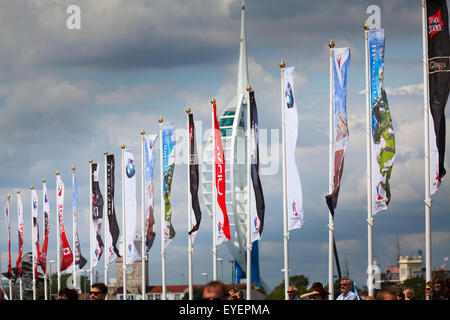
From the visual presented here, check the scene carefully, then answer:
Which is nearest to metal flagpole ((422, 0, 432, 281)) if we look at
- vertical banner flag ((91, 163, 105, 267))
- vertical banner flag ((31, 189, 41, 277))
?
vertical banner flag ((91, 163, 105, 267))

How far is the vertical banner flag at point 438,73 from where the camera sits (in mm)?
27141

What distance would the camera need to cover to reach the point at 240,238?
12075 centimetres

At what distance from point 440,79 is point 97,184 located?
29285mm

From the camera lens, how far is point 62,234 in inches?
2256

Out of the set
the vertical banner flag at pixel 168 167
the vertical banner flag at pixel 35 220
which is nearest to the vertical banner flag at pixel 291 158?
the vertical banner flag at pixel 168 167

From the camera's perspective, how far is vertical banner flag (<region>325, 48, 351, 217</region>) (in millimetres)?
31328

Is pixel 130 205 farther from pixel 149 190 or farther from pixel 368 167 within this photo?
pixel 368 167

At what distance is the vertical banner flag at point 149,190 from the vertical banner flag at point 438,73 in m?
20.4

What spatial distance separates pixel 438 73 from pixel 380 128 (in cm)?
337

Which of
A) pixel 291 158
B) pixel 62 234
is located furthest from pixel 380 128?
pixel 62 234

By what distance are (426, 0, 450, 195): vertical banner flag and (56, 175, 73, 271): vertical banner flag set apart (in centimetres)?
3296

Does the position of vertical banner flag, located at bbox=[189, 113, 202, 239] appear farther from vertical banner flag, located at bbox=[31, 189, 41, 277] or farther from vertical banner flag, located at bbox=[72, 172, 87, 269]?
vertical banner flag, located at bbox=[31, 189, 41, 277]
